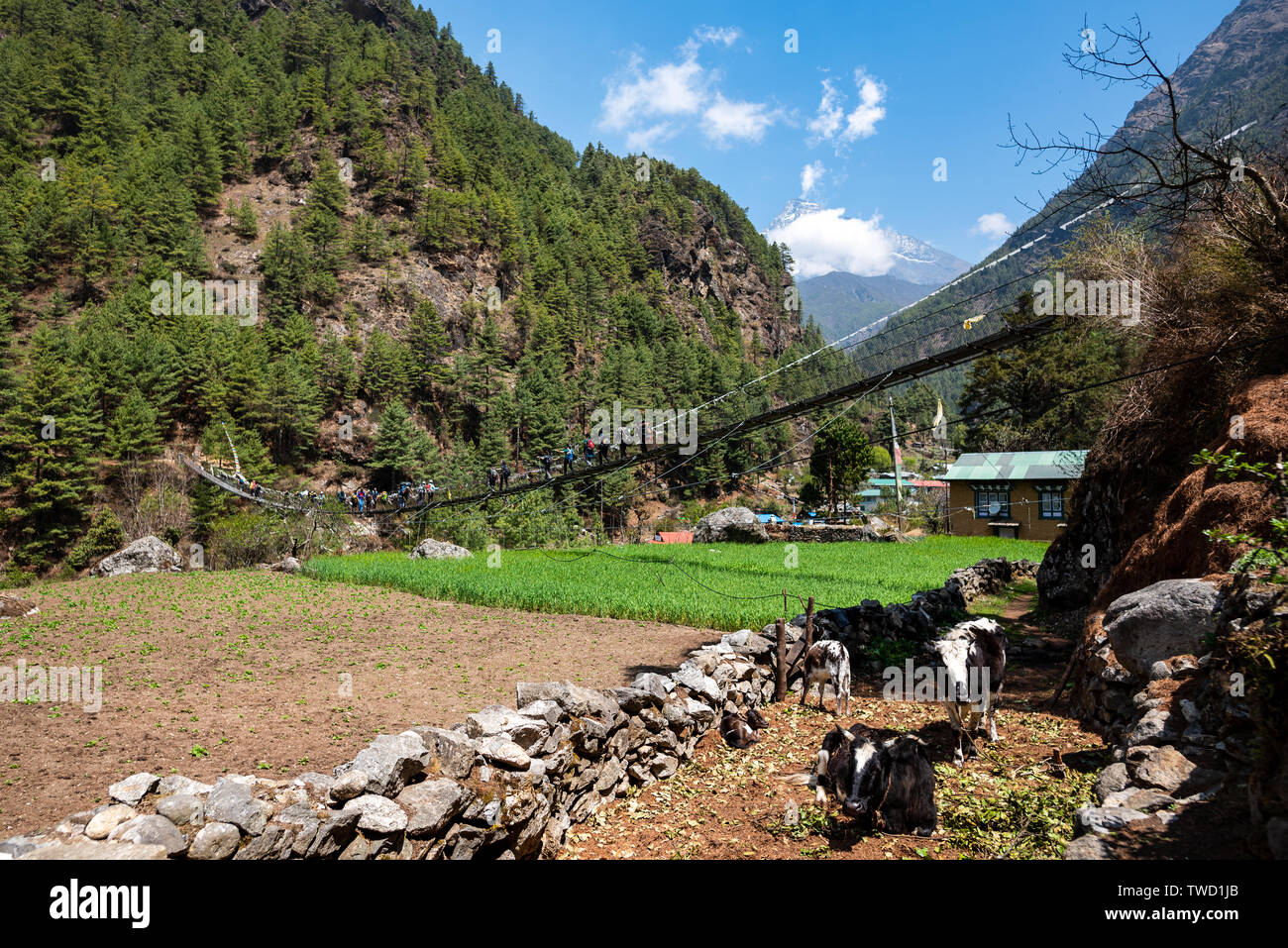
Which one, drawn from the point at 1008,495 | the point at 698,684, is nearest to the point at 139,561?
the point at 698,684

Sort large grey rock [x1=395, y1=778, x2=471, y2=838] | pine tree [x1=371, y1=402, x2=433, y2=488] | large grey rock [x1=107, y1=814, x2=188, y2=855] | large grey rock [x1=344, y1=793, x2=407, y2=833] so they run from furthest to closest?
pine tree [x1=371, y1=402, x2=433, y2=488], large grey rock [x1=395, y1=778, x2=471, y2=838], large grey rock [x1=344, y1=793, x2=407, y2=833], large grey rock [x1=107, y1=814, x2=188, y2=855]

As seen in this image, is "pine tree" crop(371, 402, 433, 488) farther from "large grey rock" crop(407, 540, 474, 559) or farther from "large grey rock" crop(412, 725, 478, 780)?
"large grey rock" crop(412, 725, 478, 780)

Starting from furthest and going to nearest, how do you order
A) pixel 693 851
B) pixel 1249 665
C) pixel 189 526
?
pixel 189 526 < pixel 693 851 < pixel 1249 665

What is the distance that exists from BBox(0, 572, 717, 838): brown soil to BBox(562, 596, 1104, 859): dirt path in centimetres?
299

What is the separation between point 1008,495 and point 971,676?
130ft

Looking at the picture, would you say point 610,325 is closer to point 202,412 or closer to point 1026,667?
point 202,412

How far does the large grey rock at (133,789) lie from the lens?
469cm

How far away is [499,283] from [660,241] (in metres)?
50.0

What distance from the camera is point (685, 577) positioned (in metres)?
24.0

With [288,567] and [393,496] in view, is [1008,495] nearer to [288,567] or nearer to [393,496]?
[393,496]

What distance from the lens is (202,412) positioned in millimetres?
59438

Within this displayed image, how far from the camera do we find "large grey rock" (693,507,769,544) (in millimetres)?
38812

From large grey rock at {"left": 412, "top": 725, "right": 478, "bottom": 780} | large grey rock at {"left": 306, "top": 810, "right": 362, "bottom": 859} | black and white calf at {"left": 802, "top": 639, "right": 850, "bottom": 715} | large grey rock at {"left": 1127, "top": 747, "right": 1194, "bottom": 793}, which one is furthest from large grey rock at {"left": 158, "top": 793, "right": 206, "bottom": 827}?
black and white calf at {"left": 802, "top": 639, "right": 850, "bottom": 715}
